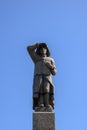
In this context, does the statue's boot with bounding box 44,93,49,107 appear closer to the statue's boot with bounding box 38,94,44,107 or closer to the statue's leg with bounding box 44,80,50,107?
the statue's leg with bounding box 44,80,50,107

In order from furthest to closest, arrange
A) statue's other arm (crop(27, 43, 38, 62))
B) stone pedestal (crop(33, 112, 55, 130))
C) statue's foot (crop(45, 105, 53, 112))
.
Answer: statue's other arm (crop(27, 43, 38, 62)) < statue's foot (crop(45, 105, 53, 112)) < stone pedestal (crop(33, 112, 55, 130))

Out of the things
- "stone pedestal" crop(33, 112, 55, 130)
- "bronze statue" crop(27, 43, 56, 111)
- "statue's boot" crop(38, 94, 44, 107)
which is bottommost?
"stone pedestal" crop(33, 112, 55, 130)

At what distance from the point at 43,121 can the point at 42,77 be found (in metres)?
1.89

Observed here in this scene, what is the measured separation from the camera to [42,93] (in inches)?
844

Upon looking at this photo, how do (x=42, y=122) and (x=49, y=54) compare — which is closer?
(x=42, y=122)

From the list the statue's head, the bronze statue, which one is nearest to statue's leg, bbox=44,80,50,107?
the bronze statue

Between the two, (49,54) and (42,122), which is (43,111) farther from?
(49,54)

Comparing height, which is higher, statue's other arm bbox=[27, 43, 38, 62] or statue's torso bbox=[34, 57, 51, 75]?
statue's other arm bbox=[27, 43, 38, 62]

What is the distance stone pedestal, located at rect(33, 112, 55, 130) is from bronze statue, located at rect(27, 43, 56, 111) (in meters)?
0.27

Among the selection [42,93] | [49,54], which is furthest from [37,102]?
[49,54]

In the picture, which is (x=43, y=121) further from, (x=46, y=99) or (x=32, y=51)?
(x=32, y=51)

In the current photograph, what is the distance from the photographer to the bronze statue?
70.0ft

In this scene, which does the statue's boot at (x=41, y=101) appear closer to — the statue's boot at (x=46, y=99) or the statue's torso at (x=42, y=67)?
the statue's boot at (x=46, y=99)

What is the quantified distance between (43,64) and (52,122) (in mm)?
2512
